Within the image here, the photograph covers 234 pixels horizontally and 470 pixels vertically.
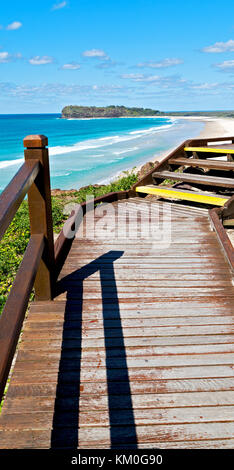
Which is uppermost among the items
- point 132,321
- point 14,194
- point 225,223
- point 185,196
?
point 14,194

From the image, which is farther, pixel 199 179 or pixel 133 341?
pixel 199 179

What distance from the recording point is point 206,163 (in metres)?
7.55

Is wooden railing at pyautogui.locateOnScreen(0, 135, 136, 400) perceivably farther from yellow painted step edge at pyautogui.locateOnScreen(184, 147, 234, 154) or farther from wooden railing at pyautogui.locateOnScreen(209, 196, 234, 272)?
yellow painted step edge at pyautogui.locateOnScreen(184, 147, 234, 154)

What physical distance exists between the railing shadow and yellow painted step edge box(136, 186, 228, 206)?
123 inches

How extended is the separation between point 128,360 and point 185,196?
14.6ft

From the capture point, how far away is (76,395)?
7.64ft

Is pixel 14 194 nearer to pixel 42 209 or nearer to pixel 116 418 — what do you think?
pixel 42 209

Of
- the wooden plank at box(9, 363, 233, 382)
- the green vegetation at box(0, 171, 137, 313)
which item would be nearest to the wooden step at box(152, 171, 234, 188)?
the green vegetation at box(0, 171, 137, 313)

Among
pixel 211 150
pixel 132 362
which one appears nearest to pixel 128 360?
pixel 132 362

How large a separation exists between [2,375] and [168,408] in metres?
1.19

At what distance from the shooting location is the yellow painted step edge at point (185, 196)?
619 cm

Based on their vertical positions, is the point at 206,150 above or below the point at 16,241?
above

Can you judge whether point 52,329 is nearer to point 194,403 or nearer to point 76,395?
point 76,395

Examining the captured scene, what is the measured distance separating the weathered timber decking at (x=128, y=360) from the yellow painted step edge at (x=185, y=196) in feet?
7.06
